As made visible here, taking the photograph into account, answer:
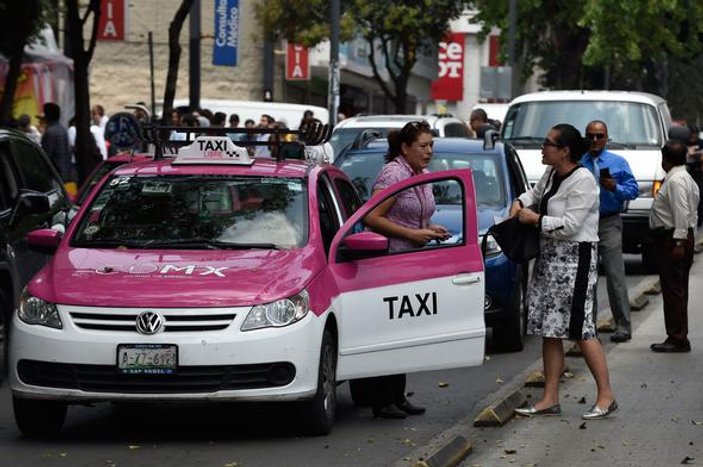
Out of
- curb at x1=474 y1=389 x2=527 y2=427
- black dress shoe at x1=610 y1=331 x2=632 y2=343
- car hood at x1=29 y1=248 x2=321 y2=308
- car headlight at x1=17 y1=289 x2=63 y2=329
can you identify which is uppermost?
car hood at x1=29 y1=248 x2=321 y2=308

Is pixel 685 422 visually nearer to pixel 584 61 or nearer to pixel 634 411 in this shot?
pixel 634 411

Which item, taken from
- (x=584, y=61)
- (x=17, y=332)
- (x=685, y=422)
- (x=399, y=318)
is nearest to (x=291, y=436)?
(x=399, y=318)

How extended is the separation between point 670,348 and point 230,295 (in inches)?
221

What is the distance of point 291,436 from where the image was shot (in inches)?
400

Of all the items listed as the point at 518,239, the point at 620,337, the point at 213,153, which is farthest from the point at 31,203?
the point at 620,337

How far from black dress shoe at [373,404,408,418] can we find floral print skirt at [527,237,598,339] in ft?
3.24

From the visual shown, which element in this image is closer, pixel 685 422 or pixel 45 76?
pixel 685 422

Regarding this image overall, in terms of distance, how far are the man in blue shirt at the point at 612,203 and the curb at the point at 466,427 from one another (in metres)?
1.63

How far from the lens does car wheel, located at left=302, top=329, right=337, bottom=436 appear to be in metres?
9.88

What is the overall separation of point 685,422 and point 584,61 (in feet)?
116

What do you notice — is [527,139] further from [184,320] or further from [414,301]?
[184,320]

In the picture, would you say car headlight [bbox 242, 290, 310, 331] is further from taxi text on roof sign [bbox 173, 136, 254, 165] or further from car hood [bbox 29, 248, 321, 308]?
taxi text on roof sign [bbox 173, 136, 254, 165]

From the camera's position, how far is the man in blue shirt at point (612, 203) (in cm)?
1441

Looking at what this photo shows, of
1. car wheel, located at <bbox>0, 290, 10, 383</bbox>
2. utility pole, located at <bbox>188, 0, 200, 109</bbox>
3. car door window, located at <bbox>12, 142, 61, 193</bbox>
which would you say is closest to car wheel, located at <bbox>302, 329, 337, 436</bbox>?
car wheel, located at <bbox>0, 290, 10, 383</bbox>
